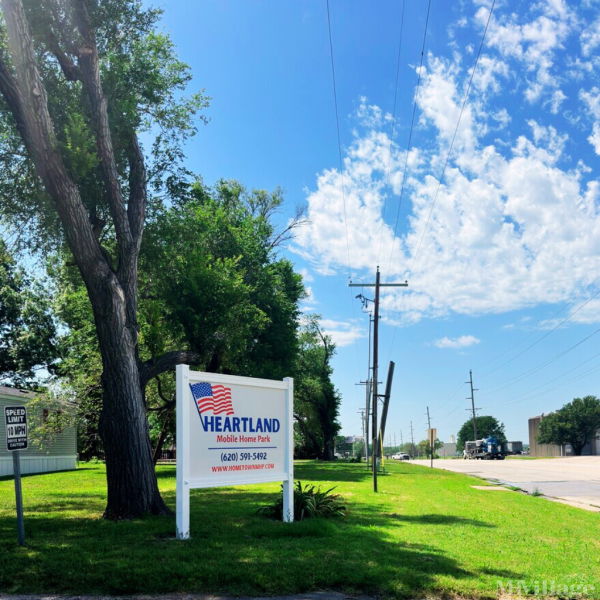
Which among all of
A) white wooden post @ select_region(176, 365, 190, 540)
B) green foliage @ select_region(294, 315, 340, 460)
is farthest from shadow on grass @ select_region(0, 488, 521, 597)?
green foliage @ select_region(294, 315, 340, 460)

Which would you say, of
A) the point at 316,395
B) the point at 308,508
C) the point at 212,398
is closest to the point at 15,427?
the point at 212,398

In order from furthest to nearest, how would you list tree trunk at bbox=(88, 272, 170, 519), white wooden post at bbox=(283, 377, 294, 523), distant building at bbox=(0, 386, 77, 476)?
distant building at bbox=(0, 386, 77, 476) → tree trunk at bbox=(88, 272, 170, 519) → white wooden post at bbox=(283, 377, 294, 523)

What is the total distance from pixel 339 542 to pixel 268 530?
145 cm

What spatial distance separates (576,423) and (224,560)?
91323mm

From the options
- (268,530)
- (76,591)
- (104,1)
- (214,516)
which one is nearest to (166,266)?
(104,1)

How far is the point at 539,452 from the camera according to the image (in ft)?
367

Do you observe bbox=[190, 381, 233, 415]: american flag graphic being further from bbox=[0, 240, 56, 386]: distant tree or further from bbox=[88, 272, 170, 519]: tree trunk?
bbox=[0, 240, 56, 386]: distant tree

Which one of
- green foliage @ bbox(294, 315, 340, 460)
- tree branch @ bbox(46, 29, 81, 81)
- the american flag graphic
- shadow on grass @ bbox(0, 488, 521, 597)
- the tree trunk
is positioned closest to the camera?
shadow on grass @ bbox(0, 488, 521, 597)

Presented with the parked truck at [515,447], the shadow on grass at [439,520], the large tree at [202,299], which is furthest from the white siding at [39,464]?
the parked truck at [515,447]

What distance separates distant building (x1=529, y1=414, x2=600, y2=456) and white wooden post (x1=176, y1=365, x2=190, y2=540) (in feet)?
298

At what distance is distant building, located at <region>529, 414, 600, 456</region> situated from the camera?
90.5m

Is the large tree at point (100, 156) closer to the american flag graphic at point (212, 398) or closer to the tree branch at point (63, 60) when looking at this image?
the tree branch at point (63, 60)

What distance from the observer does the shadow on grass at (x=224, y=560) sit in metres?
7.16

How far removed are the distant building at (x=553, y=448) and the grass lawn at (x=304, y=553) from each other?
84.6 m
